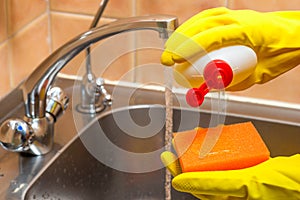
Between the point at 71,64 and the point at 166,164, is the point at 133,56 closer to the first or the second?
the point at 71,64

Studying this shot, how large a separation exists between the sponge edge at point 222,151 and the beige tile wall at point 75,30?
0.66ft

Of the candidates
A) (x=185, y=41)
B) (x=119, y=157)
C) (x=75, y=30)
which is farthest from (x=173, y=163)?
(x=75, y=30)

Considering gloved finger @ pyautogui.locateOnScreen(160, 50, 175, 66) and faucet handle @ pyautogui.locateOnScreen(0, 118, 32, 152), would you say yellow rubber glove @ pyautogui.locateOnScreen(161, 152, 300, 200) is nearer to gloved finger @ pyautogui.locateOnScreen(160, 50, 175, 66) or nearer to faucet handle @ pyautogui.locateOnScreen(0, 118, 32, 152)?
gloved finger @ pyautogui.locateOnScreen(160, 50, 175, 66)

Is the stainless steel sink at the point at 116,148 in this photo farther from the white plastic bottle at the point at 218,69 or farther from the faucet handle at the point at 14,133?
the white plastic bottle at the point at 218,69

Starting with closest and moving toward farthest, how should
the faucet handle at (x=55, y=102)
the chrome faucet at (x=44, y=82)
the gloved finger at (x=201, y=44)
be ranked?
the gloved finger at (x=201, y=44) → the chrome faucet at (x=44, y=82) → the faucet handle at (x=55, y=102)

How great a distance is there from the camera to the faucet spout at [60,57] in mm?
985

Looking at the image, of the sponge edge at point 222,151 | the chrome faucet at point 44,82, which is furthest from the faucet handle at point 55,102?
the sponge edge at point 222,151

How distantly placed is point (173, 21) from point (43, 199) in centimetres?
34

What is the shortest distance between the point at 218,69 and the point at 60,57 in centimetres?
32

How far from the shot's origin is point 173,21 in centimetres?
96

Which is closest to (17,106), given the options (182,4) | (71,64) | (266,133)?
(71,64)

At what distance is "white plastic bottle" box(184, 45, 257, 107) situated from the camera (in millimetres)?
773

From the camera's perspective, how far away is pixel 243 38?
2.67ft

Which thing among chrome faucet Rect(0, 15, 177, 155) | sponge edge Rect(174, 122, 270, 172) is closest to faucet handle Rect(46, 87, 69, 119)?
chrome faucet Rect(0, 15, 177, 155)
